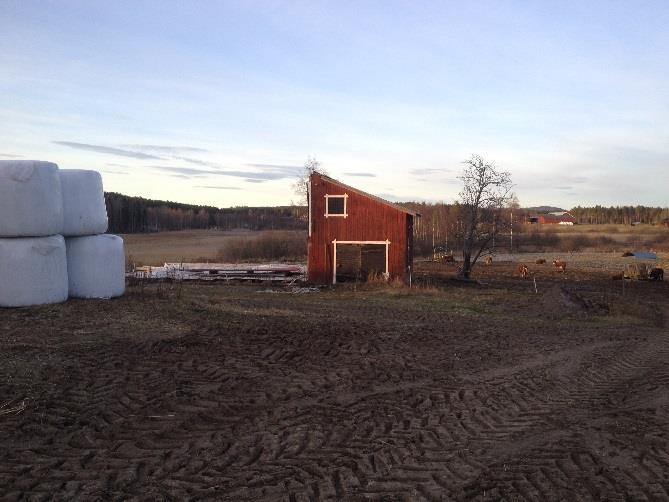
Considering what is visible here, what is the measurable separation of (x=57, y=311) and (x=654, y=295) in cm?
2363

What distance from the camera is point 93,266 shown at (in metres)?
13.9

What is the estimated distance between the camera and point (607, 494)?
5191 millimetres

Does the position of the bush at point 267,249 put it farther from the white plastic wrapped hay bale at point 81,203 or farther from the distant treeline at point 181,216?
the distant treeline at point 181,216

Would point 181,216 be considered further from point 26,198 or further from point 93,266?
point 26,198

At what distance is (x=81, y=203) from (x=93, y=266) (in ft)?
4.48

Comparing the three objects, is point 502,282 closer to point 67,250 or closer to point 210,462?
point 67,250

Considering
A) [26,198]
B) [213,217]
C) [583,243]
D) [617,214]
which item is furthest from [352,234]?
[617,214]

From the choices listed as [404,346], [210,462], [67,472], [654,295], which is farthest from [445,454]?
[654,295]

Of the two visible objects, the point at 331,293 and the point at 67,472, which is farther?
the point at 331,293

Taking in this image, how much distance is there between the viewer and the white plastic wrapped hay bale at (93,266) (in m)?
13.8

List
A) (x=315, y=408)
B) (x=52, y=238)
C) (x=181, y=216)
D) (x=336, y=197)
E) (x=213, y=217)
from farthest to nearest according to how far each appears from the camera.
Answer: (x=213, y=217) → (x=181, y=216) → (x=336, y=197) → (x=52, y=238) → (x=315, y=408)

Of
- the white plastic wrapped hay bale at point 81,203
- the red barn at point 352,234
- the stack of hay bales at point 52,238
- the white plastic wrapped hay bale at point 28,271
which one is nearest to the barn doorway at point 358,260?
the red barn at point 352,234

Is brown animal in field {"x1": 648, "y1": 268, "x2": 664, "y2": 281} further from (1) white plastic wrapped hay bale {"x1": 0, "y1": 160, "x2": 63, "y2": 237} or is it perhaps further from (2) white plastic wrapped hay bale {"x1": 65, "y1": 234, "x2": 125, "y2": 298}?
(1) white plastic wrapped hay bale {"x1": 0, "y1": 160, "x2": 63, "y2": 237}

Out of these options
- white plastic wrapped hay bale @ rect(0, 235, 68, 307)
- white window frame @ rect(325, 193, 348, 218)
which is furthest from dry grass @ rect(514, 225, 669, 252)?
white plastic wrapped hay bale @ rect(0, 235, 68, 307)
